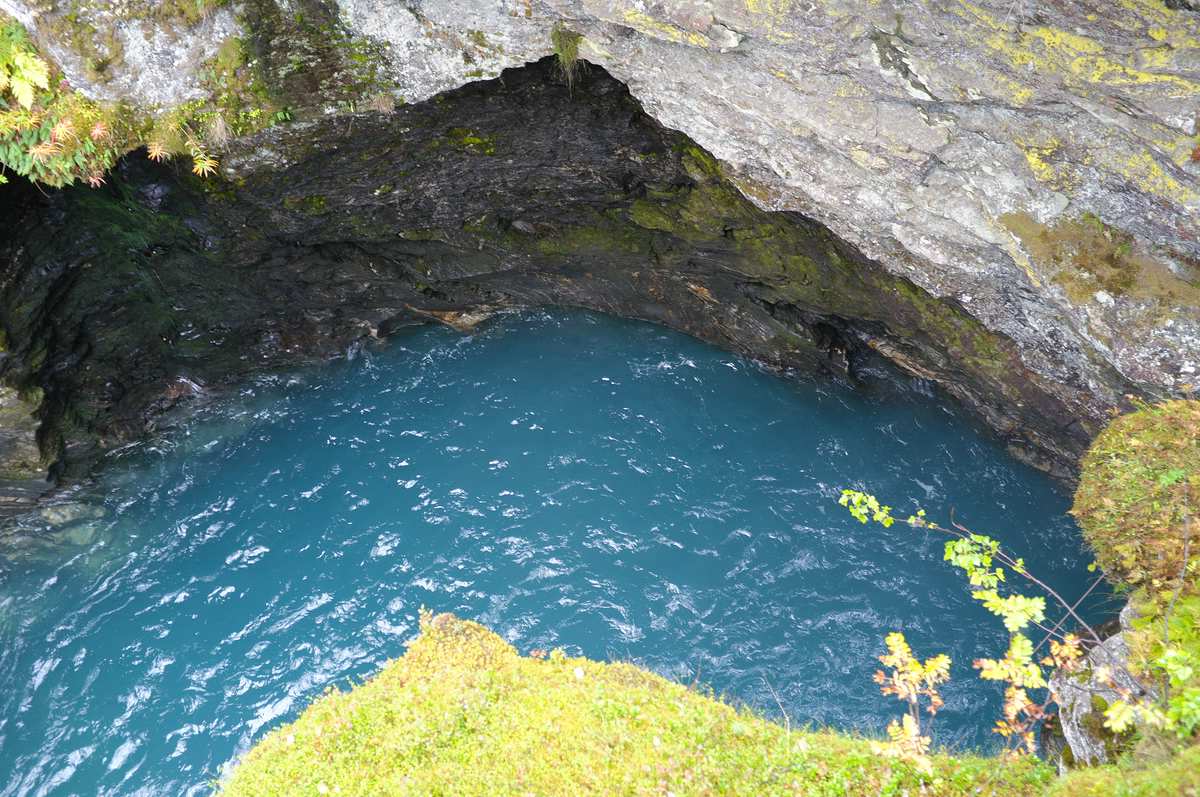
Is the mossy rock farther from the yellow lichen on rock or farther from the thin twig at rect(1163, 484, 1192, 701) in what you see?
the yellow lichen on rock

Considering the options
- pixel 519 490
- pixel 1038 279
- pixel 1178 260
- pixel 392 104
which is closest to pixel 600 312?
pixel 519 490

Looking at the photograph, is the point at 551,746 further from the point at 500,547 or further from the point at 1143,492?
the point at 1143,492

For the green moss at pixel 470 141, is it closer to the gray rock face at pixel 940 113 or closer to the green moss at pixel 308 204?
the gray rock face at pixel 940 113

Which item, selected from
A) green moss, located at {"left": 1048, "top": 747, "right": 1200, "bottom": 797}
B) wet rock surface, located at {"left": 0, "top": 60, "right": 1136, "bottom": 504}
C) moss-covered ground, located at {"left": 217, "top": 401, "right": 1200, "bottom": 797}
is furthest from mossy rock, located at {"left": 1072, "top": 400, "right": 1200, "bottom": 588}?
green moss, located at {"left": 1048, "top": 747, "right": 1200, "bottom": 797}

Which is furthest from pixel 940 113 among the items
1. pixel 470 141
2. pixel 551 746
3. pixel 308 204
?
pixel 308 204

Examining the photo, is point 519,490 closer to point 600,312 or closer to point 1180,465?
point 600,312

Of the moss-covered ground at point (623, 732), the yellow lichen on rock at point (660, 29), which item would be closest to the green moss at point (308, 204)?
the yellow lichen on rock at point (660, 29)
